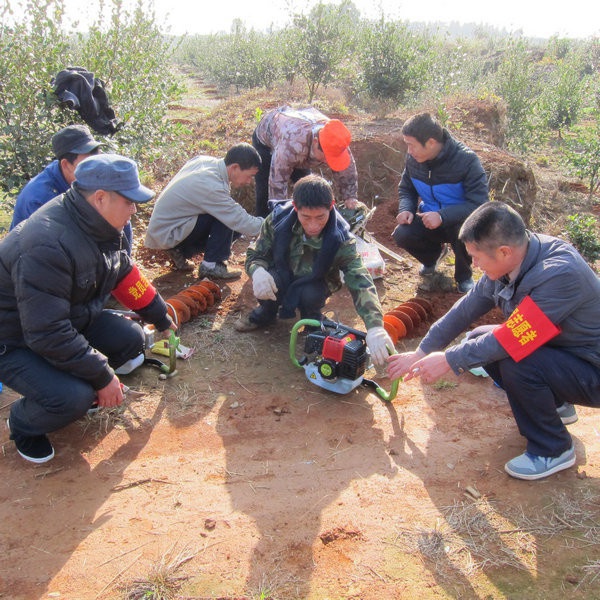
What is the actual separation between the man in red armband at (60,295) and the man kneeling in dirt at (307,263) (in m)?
1.21

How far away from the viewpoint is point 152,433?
3.41 metres

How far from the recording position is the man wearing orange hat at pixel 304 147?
497cm

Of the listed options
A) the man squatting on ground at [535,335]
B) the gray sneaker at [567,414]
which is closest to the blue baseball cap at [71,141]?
the man squatting on ground at [535,335]

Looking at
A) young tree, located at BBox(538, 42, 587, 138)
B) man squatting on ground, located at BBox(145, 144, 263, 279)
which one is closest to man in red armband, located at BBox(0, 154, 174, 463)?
man squatting on ground, located at BBox(145, 144, 263, 279)

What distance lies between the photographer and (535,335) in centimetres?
276

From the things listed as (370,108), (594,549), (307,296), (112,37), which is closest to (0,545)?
(307,296)

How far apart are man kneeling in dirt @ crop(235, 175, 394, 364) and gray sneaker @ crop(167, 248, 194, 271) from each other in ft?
4.15

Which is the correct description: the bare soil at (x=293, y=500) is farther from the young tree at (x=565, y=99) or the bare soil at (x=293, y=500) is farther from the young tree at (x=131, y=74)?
the young tree at (x=565, y=99)

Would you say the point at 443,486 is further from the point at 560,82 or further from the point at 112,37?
the point at 560,82

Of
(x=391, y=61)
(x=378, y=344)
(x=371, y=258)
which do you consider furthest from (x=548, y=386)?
(x=391, y=61)

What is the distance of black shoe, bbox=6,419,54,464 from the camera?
3.06 metres

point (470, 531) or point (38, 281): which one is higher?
point (38, 281)

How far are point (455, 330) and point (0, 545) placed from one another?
2.73 m

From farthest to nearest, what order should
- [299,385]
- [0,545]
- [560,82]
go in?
[560,82]
[299,385]
[0,545]
